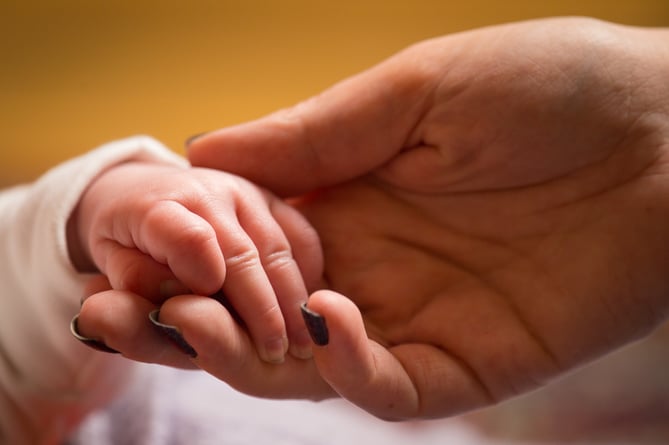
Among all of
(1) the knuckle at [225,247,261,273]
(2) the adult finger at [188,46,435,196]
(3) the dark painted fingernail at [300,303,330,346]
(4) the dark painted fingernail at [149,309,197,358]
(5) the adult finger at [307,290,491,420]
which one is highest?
(2) the adult finger at [188,46,435,196]

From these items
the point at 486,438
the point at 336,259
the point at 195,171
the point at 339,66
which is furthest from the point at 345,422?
the point at 339,66

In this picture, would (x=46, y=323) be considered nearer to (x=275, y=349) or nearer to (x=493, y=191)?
(x=275, y=349)

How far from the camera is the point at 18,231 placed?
80 cm

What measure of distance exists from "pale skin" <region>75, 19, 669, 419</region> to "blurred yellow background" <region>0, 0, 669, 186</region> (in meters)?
0.70

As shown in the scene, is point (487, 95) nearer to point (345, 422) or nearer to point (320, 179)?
point (320, 179)

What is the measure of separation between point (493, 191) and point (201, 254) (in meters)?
0.36

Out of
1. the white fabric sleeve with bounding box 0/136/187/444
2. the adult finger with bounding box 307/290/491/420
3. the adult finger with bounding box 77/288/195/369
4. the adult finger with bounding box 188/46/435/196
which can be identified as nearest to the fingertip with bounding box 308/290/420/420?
the adult finger with bounding box 307/290/491/420

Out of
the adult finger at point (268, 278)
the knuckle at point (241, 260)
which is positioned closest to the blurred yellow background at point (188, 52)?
the adult finger at point (268, 278)

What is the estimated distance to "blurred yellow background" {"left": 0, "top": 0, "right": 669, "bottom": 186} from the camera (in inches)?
54.1

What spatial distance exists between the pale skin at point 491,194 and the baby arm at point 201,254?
0.07 meters

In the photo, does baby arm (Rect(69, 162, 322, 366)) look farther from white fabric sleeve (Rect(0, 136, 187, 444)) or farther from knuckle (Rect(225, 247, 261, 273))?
white fabric sleeve (Rect(0, 136, 187, 444))

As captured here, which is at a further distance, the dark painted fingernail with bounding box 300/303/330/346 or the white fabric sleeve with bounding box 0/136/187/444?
the white fabric sleeve with bounding box 0/136/187/444

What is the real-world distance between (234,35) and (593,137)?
3.13 ft

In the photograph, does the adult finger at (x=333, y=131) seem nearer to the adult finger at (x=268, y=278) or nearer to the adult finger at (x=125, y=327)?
the adult finger at (x=268, y=278)
